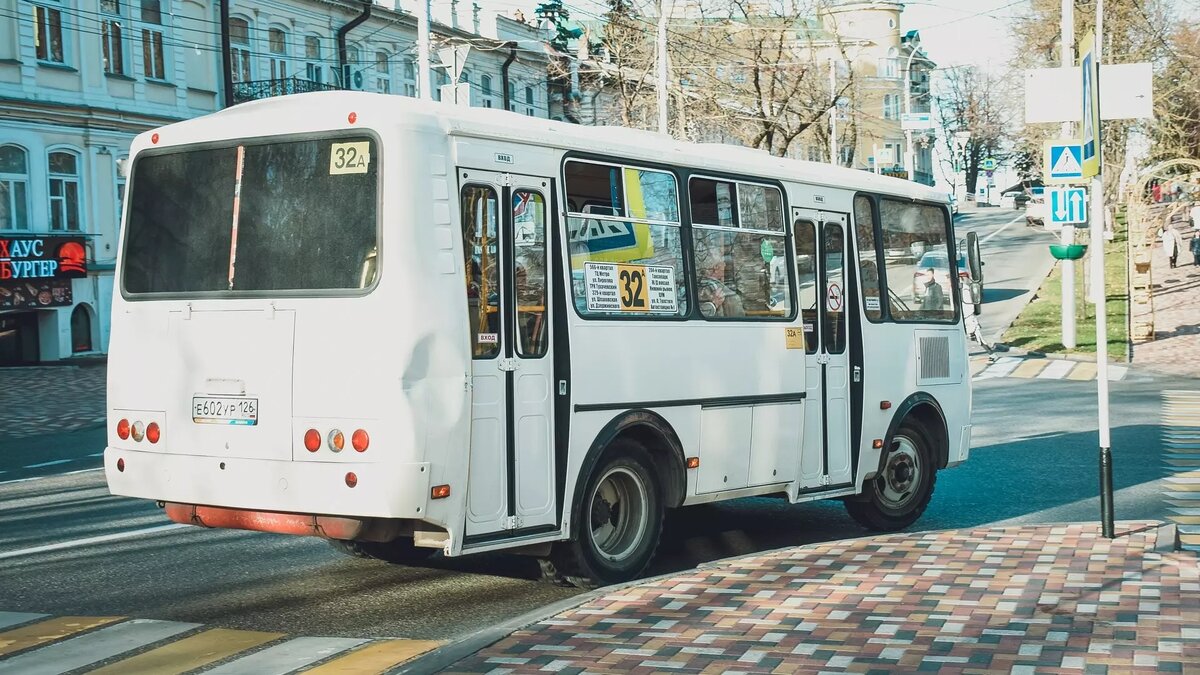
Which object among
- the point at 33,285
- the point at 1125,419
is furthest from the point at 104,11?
the point at 1125,419

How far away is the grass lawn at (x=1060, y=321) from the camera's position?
103ft

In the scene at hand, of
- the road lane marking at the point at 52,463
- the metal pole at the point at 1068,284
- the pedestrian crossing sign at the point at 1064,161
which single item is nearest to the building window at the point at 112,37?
the road lane marking at the point at 52,463

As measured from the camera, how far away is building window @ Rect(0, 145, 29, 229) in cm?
3325

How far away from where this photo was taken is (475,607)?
26.4ft

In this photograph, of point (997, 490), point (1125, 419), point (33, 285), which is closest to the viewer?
point (997, 490)

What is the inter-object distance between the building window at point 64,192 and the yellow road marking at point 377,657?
30234 millimetres

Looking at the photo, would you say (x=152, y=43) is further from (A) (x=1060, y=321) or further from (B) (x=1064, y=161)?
(B) (x=1064, y=161)

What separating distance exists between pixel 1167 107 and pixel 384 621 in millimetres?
39088

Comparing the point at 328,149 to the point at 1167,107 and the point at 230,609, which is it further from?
the point at 1167,107

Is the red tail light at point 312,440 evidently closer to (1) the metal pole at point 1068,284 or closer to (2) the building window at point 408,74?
(1) the metal pole at point 1068,284

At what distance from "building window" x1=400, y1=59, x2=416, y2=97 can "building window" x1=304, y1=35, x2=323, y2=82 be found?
4650mm

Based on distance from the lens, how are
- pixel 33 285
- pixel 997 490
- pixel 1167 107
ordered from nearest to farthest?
pixel 997 490, pixel 33 285, pixel 1167 107

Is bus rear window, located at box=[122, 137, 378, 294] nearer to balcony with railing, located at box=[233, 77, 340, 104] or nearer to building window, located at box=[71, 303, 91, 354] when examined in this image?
building window, located at box=[71, 303, 91, 354]

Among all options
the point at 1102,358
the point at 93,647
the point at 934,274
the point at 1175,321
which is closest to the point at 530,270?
the point at 93,647
